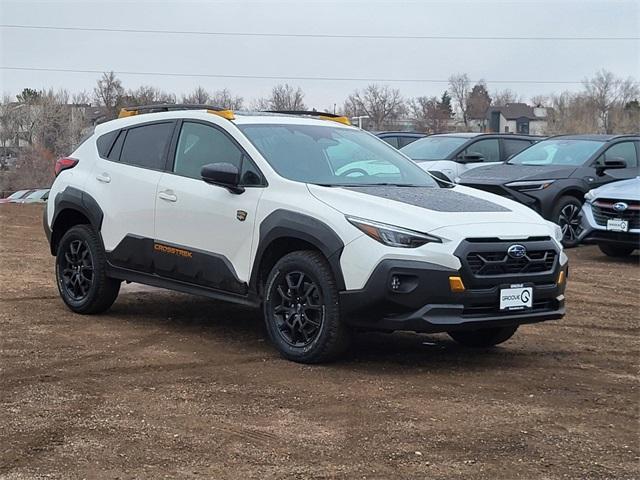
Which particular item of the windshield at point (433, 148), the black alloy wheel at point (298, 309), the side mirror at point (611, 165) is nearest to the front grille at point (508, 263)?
the black alloy wheel at point (298, 309)

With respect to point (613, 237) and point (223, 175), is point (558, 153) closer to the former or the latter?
point (613, 237)

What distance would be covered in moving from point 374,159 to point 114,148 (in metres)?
2.30

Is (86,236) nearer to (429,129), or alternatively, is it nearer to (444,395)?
(444,395)

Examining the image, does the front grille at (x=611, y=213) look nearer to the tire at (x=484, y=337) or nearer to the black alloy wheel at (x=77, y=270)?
the tire at (x=484, y=337)

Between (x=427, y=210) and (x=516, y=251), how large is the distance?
64 centimetres

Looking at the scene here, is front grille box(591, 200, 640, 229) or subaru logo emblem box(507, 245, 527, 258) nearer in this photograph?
subaru logo emblem box(507, 245, 527, 258)

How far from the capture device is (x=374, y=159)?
731 cm

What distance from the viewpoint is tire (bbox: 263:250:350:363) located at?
5.95 m

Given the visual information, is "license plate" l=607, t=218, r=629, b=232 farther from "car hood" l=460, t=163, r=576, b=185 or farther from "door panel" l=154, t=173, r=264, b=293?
"door panel" l=154, t=173, r=264, b=293

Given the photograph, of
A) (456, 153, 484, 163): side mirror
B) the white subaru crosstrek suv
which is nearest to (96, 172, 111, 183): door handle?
the white subaru crosstrek suv

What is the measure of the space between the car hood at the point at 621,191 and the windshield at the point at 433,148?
370cm

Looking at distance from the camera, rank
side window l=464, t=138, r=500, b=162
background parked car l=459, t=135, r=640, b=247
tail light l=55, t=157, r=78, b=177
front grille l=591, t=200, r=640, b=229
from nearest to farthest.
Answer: tail light l=55, t=157, r=78, b=177
front grille l=591, t=200, r=640, b=229
background parked car l=459, t=135, r=640, b=247
side window l=464, t=138, r=500, b=162

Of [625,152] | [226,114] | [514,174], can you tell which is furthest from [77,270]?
[625,152]

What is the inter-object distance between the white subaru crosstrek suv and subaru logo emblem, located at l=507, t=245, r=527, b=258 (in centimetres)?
1
